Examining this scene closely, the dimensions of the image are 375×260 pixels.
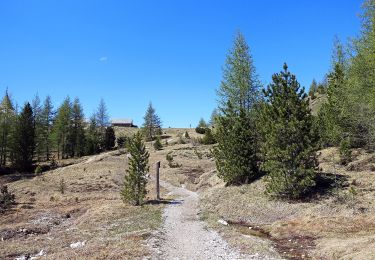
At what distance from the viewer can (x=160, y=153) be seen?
68812mm

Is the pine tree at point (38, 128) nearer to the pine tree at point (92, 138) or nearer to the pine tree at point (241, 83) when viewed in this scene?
the pine tree at point (92, 138)

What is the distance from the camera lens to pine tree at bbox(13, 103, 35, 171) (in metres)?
63.2

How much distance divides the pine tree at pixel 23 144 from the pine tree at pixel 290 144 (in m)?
51.3

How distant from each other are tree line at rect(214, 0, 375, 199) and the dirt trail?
6.16 meters

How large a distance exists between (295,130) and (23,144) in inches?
2128

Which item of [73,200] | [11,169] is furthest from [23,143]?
[73,200]

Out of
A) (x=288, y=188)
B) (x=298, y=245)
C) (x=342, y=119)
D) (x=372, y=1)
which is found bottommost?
(x=298, y=245)

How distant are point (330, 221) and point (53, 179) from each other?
135ft

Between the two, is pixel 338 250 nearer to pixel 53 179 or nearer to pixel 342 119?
pixel 342 119

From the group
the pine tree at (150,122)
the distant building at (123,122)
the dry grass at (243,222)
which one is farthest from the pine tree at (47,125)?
the distant building at (123,122)

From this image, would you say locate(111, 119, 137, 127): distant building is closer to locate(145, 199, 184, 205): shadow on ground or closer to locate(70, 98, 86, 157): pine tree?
locate(70, 98, 86, 157): pine tree

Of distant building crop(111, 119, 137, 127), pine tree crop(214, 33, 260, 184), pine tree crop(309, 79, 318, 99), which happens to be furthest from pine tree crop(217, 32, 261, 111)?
distant building crop(111, 119, 137, 127)

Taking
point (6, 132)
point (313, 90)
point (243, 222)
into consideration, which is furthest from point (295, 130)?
point (313, 90)

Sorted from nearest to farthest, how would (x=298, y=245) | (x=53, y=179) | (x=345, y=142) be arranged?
1. (x=298, y=245)
2. (x=345, y=142)
3. (x=53, y=179)
